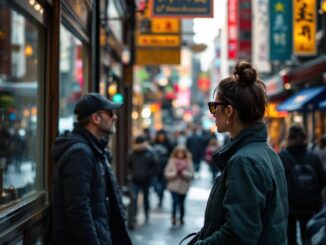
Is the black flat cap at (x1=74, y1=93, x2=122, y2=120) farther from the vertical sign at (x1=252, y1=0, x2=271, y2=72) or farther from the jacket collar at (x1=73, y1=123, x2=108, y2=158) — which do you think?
the vertical sign at (x1=252, y1=0, x2=271, y2=72)

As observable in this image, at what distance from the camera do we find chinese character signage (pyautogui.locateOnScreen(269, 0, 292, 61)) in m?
16.8

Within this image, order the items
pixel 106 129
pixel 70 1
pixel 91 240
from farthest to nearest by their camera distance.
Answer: pixel 70 1, pixel 106 129, pixel 91 240

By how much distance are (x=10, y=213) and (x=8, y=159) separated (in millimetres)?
4415

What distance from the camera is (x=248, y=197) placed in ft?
9.72

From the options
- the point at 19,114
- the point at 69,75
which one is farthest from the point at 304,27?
the point at 19,114

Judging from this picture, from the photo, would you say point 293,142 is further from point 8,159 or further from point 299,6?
point 299,6

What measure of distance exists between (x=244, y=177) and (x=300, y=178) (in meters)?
4.95

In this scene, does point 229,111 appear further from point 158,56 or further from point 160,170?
point 158,56

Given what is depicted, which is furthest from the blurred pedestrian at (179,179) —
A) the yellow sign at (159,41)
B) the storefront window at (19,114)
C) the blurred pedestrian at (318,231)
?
the blurred pedestrian at (318,231)

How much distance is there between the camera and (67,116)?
8.84 m

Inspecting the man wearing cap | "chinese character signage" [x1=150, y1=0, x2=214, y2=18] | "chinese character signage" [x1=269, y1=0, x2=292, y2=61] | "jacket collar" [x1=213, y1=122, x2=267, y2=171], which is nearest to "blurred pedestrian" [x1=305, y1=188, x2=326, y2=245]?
the man wearing cap

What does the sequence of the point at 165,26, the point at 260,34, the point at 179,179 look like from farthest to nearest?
the point at 260,34, the point at 165,26, the point at 179,179

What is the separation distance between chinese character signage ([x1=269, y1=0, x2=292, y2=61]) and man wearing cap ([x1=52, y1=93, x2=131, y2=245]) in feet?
40.5

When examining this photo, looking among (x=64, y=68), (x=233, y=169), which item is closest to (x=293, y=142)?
(x=64, y=68)
